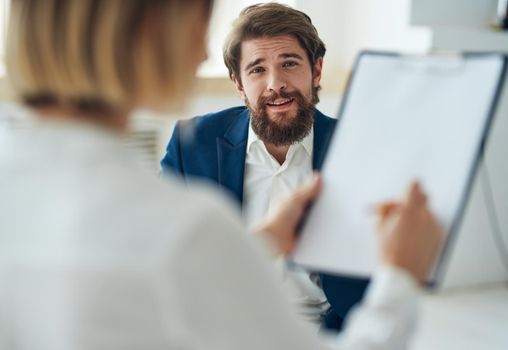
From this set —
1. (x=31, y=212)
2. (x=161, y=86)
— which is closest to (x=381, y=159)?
(x=161, y=86)

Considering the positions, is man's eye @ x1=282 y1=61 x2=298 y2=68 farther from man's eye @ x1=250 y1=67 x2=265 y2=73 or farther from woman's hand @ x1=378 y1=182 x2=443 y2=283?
woman's hand @ x1=378 y1=182 x2=443 y2=283

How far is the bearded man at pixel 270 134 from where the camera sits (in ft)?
5.90

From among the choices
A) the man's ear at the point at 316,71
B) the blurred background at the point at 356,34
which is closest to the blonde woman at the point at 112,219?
the man's ear at the point at 316,71

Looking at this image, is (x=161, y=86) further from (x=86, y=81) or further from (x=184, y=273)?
(x=184, y=273)

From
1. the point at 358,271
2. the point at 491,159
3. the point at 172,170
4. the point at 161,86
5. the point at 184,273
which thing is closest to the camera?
the point at 184,273

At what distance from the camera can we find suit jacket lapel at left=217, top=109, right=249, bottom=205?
1878mm

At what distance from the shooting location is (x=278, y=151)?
2.06 m

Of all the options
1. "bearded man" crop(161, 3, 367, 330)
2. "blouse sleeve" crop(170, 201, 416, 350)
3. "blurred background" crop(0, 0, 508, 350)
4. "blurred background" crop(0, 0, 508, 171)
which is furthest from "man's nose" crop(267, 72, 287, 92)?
"blouse sleeve" crop(170, 201, 416, 350)

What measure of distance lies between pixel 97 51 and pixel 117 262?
216mm

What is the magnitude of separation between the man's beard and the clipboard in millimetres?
891

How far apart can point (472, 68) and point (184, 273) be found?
0.57 meters

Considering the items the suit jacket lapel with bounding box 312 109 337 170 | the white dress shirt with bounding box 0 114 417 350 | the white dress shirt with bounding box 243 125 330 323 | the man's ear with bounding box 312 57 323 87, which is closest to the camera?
the white dress shirt with bounding box 0 114 417 350

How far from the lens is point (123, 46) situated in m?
0.76

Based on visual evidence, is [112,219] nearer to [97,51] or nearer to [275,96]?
[97,51]
